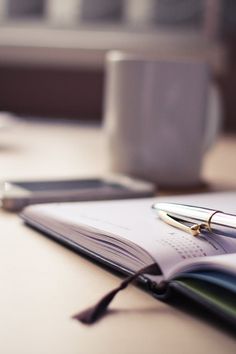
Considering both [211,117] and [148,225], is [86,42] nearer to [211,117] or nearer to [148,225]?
[211,117]

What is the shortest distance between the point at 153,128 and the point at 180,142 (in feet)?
0.13

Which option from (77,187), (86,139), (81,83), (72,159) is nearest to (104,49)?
(81,83)

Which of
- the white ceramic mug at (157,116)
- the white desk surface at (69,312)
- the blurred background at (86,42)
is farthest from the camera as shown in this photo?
the blurred background at (86,42)

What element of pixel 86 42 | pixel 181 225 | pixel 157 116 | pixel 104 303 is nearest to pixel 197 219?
pixel 181 225

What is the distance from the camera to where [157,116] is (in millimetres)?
802

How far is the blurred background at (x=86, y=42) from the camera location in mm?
1792

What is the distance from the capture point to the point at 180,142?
0.82 metres

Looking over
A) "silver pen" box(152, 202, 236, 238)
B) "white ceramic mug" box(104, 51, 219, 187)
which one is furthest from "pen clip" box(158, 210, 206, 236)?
"white ceramic mug" box(104, 51, 219, 187)

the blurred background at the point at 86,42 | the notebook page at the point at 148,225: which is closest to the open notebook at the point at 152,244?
the notebook page at the point at 148,225

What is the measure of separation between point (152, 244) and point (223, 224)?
5cm

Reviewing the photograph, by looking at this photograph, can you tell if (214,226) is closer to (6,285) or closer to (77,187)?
(6,285)

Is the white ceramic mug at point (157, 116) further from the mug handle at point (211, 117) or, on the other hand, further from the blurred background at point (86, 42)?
the blurred background at point (86, 42)

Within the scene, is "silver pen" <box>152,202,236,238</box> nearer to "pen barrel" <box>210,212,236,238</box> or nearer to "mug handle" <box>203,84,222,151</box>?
"pen barrel" <box>210,212,236,238</box>

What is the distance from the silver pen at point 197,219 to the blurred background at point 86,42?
4.21 ft
